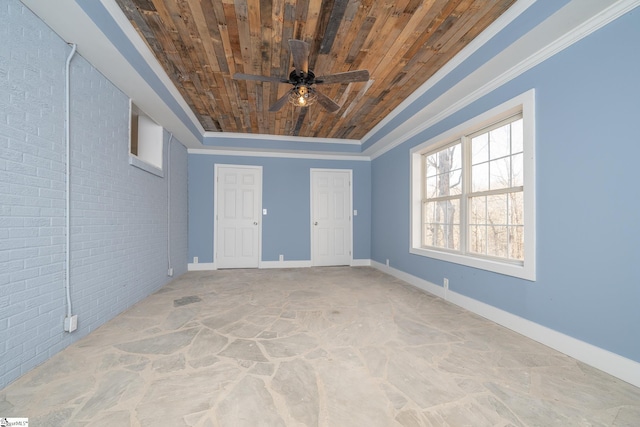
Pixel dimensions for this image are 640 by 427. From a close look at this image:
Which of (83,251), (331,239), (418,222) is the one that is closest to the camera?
(83,251)

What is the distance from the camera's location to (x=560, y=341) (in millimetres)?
1971

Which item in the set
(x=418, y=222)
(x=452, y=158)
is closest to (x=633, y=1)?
(x=452, y=158)

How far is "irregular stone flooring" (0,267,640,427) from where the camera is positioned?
52.5 inches

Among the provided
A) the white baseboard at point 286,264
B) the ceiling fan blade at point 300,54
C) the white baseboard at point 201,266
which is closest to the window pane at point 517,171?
the ceiling fan blade at point 300,54

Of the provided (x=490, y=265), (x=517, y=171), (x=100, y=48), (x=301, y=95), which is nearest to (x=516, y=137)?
(x=517, y=171)

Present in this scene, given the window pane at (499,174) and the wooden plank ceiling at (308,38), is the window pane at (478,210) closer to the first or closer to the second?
the window pane at (499,174)

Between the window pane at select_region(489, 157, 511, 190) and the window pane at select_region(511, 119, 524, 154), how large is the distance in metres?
0.12

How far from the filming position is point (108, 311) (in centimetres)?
252

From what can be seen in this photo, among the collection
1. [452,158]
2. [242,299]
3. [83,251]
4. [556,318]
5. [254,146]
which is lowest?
[242,299]

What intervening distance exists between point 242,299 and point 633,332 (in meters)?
3.46

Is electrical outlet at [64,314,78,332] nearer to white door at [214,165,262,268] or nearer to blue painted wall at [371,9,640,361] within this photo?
white door at [214,165,262,268]

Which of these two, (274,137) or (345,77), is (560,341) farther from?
(274,137)

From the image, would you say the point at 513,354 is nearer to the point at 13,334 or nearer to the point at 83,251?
the point at 13,334

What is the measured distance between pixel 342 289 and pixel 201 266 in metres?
3.02
